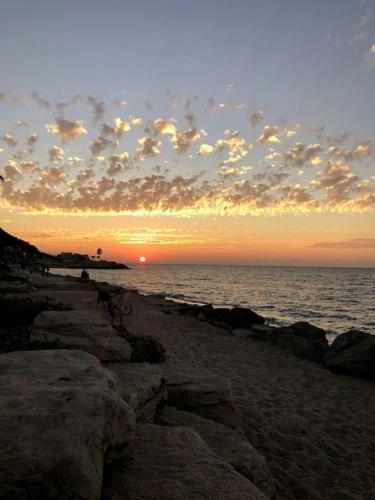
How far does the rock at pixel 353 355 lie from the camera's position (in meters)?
14.4

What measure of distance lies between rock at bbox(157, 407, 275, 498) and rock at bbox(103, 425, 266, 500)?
1.01 meters

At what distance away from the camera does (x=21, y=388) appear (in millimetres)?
3990

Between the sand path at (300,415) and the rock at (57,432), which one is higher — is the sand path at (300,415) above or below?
below

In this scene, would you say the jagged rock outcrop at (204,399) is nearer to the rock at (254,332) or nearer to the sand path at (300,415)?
the sand path at (300,415)

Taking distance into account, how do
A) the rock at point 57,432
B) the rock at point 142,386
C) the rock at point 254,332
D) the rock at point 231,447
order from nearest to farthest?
the rock at point 57,432, the rock at point 231,447, the rock at point 142,386, the rock at point 254,332

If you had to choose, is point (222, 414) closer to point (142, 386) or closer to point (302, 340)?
point (142, 386)

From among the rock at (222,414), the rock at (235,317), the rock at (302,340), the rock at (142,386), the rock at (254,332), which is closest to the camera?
the rock at (142,386)

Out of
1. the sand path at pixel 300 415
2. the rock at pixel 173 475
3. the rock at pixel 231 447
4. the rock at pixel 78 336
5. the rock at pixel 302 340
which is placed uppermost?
the rock at pixel 78 336

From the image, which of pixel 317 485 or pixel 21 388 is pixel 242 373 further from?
pixel 21 388

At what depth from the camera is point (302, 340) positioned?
1802cm

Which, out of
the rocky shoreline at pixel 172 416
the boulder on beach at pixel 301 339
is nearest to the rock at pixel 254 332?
the boulder on beach at pixel 301 339

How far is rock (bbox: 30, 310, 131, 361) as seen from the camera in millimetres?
8188

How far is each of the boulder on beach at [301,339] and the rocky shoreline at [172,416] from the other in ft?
0.32

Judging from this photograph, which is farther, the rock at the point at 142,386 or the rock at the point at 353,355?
the rock at the point at 353,355
